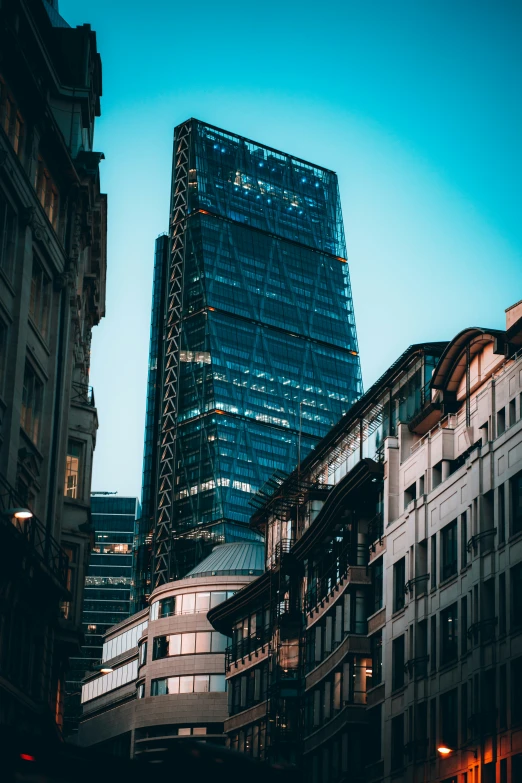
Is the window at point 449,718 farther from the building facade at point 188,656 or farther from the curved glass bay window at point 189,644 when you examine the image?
the curved glass bay window at point 189,644

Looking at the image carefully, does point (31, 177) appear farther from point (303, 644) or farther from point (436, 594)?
point (303, 644)

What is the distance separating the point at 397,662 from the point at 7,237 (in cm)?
3365

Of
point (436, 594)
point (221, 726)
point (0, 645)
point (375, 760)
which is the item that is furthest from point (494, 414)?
point (221, 726)

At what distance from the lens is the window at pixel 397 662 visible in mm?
67875

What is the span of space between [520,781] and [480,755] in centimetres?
393

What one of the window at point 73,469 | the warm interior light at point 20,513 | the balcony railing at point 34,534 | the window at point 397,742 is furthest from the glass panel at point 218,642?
the warm interior light at point 20,513

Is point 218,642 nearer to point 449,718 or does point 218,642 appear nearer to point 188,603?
point 188,603

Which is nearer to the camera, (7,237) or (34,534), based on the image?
(34,534)

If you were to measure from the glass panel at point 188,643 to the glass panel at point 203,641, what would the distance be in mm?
470

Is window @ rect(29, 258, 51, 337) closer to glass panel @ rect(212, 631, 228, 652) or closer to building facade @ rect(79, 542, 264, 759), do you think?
building facade @ rect(79, 542, 264, 759)

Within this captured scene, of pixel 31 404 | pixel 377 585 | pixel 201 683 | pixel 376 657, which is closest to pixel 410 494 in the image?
pixel 377 585

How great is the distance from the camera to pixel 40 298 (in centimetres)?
5325

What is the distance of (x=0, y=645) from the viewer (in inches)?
1735

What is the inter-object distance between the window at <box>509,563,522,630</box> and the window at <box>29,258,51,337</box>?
22.7m
